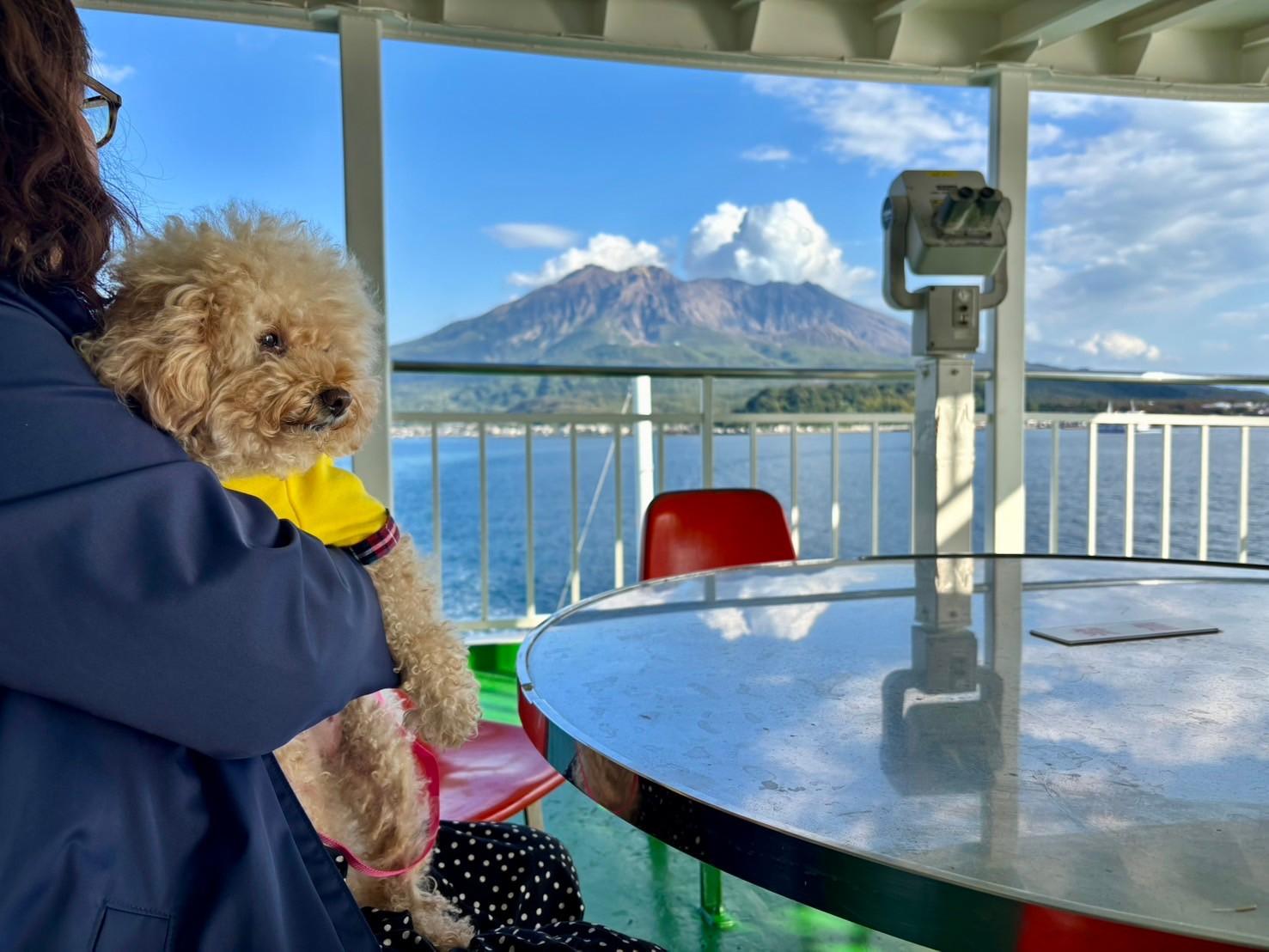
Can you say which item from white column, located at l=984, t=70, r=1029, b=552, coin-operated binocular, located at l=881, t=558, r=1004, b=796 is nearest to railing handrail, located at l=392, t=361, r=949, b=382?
white column, located at l=984, t=70, r=1029, b=552

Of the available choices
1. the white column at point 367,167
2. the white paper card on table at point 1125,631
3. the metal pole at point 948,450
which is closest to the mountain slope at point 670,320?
the white column at point 367,167

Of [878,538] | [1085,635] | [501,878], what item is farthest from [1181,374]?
[501,878]

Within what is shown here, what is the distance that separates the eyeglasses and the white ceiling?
8.97ft

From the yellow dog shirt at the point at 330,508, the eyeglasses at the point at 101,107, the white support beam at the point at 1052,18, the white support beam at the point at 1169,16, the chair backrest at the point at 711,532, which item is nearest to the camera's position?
the eyeglasses at the point at 101,107

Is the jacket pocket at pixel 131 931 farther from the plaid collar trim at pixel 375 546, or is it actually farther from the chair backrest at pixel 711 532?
the chair backrest at pixel 711 532

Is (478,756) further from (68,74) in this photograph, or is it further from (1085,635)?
(68,74)

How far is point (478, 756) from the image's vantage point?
162cm

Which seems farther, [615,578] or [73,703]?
[615,578]

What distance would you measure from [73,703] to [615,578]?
327cm

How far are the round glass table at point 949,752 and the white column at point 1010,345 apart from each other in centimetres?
256

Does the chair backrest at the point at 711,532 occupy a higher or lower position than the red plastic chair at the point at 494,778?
higher

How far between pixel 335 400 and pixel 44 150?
0.35 meters

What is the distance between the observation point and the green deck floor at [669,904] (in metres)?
1.72

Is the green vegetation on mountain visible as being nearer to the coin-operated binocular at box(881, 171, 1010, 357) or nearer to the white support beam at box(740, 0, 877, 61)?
Answer: the coin-operated binocular at box(881, 171, 1010, 357)
